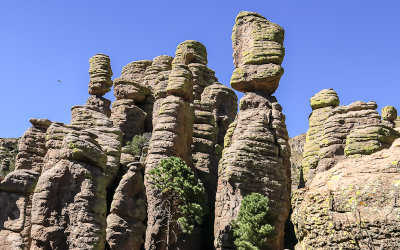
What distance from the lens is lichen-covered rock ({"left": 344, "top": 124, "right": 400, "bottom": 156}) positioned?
1897 cm

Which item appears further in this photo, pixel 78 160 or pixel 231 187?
pixel 231 187

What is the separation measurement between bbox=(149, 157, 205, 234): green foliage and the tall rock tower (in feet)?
6.40

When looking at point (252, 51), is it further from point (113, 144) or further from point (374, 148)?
point (374, 148)

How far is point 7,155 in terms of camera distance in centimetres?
6309

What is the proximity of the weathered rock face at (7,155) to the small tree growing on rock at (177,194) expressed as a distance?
105 ft

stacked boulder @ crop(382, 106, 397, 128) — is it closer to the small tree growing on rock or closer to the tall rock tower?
the tall rock tower

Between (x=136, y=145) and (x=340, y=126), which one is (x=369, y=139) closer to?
(x=340, y=126)

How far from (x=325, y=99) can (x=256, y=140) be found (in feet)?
39.3

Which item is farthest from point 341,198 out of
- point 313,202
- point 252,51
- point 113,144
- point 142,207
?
point 252,51

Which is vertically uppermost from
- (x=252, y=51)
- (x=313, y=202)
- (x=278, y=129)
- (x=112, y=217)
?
(x=252, y=51)

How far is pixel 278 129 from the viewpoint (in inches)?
1369

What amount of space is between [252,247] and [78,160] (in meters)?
13.1

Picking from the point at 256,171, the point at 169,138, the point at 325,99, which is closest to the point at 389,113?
the point at 325,99

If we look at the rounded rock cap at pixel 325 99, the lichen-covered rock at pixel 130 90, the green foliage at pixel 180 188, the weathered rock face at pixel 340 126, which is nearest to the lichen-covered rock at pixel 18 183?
the green foliage at pixel 180 188
